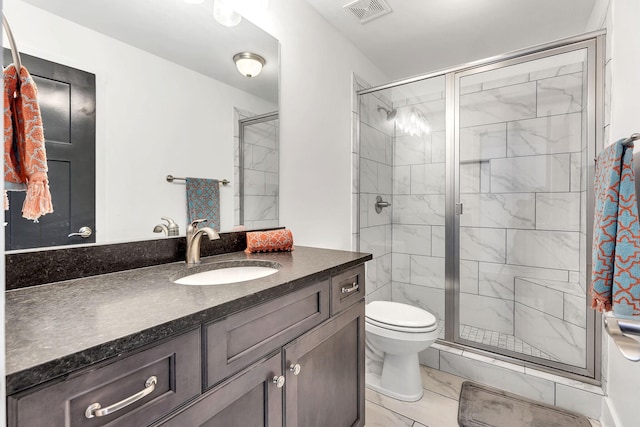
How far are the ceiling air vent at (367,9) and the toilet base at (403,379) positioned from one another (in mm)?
2175

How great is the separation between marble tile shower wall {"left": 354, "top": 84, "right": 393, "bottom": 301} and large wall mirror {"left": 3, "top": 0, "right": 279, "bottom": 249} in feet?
3.64

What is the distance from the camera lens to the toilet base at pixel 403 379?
1.86m

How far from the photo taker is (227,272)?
127cm

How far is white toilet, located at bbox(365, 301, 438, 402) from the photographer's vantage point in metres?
1.79

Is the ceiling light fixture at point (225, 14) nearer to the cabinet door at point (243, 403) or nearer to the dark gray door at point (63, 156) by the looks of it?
the dark gray door at point (63, 156)

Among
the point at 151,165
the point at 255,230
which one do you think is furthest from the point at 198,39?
the point at 255,230

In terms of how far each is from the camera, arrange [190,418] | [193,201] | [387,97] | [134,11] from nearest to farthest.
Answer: [190,418], [134,11], [193,201], [387,97]

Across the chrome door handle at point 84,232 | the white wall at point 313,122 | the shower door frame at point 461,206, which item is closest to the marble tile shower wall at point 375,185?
the white wall at point 313,122

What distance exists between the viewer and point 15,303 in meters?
0.75

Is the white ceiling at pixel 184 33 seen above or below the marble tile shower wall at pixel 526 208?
above

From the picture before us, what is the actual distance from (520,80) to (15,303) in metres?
2.71

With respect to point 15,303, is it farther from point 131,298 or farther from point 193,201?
Answer: point 193,201

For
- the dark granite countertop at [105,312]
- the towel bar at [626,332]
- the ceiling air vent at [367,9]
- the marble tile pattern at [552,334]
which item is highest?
the ceiling air vent at [367,9]

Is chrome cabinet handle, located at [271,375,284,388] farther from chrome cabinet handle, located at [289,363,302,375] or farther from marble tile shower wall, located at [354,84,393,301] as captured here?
marble tile shower wall, located at [354,84,393,301]
